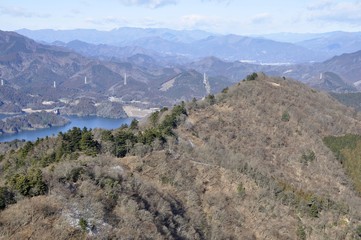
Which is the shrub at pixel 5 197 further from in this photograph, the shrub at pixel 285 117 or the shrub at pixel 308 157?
the shrub at pixel 285 117

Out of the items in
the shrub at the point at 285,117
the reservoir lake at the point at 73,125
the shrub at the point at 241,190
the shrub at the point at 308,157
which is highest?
the shrub at the point at 285,117

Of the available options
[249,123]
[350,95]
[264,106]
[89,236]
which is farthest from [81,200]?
[350,95]

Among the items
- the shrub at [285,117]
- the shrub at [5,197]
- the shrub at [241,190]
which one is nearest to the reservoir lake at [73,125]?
the shrub at [285,117]

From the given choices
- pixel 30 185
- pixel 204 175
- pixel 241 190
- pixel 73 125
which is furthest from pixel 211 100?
pixel 73 125

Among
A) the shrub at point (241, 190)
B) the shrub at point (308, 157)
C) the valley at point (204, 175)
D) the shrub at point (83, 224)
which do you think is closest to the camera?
the shrub at point (83, 224)

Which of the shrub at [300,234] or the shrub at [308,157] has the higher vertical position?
the shrub at [308,157]

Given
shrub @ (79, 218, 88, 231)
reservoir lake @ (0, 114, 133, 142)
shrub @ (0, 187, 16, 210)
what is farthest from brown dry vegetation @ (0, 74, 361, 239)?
reservoir lake @ (0, 114, 133, 142)

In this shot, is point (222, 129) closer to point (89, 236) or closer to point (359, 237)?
point (359, 237)

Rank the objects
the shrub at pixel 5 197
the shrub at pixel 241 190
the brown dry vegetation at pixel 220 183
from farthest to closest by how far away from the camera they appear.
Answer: the shrub at pixel 241 190 → the brown dry vegetation at pixel 220 183 → the shrub at pixel 5 197
